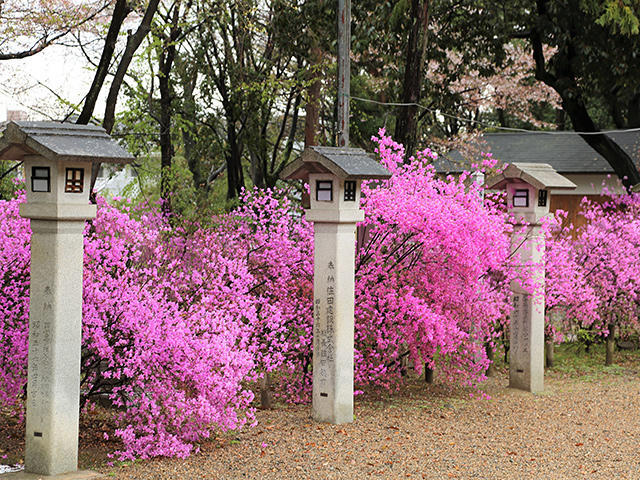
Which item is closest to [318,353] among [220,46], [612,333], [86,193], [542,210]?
[86,193]

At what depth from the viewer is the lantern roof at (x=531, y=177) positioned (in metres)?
10.3

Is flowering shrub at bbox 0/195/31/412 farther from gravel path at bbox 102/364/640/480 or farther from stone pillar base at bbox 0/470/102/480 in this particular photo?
gravel path at bbox 102/364/640/480

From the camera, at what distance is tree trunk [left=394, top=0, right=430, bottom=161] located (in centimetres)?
1255

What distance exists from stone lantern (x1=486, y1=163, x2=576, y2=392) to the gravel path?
14.1 inches

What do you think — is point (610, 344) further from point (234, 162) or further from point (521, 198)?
point (234, 162)

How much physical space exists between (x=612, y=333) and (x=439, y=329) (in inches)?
203

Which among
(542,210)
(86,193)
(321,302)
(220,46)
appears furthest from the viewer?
(220,46)

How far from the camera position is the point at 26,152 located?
6512mm

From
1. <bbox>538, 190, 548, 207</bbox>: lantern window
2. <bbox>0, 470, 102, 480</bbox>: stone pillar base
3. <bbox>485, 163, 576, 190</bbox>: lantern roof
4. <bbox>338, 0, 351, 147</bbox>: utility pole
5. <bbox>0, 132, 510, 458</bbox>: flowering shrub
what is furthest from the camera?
<bbox>338, 0, 351, 147</bbox>: utility pole

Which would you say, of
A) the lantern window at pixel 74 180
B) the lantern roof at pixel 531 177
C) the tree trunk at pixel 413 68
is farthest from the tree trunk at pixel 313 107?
the lantern window at pixel 74 180

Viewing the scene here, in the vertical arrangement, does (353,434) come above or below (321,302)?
below

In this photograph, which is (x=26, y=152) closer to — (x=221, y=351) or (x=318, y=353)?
(x=221, y=351)

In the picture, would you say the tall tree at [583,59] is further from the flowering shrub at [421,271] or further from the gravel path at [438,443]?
the gravel path at [438,443]

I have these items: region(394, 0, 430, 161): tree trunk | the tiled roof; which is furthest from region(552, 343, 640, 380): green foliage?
the tiled roof
